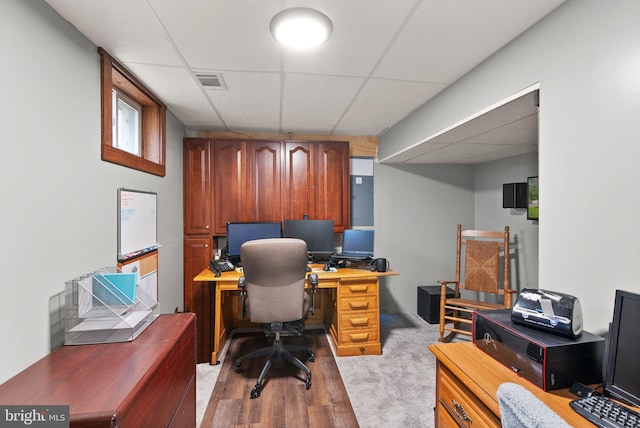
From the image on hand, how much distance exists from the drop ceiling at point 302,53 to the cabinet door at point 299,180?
0.68 meters

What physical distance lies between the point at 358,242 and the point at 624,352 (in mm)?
2356

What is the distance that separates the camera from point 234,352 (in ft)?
9.30

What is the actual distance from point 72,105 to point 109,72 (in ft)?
1.39

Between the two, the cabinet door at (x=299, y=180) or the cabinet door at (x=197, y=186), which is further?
the cabinet door at (x=299, y=180)

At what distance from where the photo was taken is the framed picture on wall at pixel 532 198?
2836 millimetres

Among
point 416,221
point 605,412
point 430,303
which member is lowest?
point 430,303

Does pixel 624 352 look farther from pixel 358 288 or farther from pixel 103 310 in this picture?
pixel 103 310

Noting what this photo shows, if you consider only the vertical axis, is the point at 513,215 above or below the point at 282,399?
above

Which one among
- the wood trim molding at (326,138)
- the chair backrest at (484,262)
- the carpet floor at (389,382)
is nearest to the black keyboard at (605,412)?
the carpet floor at (389,382)

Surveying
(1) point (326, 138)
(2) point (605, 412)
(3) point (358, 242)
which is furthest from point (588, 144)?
(1) point (326, 138)

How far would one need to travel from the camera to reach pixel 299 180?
127 inches

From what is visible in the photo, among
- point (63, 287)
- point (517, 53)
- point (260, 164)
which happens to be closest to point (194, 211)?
point (260, 164)

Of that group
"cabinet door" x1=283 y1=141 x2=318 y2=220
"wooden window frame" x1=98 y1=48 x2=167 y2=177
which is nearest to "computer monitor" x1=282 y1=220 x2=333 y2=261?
"cabinet door" x1=283 y1=141 x2=318 y2=220

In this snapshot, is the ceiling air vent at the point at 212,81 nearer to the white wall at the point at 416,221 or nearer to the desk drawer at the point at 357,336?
the white wall at the point at 416,221
